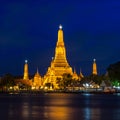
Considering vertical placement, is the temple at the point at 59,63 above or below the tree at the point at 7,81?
above

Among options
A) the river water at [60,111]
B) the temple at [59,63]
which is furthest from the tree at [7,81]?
the river water at [60,111]

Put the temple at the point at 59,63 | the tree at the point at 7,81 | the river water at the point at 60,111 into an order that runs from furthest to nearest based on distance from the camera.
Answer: the tree at the point at 7,81 < the temple at the point at 59,63 < the river water at the point at 60,111

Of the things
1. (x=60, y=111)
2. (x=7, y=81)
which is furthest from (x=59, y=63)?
(x=60, y=111)

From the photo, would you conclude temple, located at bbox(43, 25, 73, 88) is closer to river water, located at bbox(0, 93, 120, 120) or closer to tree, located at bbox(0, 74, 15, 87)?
tree, located at bbox(0, 74, 15, 87)

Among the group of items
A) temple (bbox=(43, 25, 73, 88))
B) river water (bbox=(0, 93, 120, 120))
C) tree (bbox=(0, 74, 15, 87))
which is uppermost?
temple (bbox=(43, 25, 73, 88))

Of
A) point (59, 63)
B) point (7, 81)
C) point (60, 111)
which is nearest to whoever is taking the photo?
point (60, 111)

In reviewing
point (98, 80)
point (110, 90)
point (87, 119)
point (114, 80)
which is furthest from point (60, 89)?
point (87, 119)

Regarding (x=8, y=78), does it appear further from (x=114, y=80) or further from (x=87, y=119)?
(x=87, y=119)

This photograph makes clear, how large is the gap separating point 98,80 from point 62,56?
21149 mm

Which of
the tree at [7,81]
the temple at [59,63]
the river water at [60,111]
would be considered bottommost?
the river water at [60,111]

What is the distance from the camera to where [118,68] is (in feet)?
447

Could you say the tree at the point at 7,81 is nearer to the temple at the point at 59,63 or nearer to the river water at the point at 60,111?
the temple at the point at 59,63

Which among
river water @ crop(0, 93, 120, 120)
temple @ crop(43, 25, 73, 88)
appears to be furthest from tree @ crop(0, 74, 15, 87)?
river water @ crop(0, 93, 120, 120)

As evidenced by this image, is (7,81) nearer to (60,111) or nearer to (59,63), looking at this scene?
(59,63)
